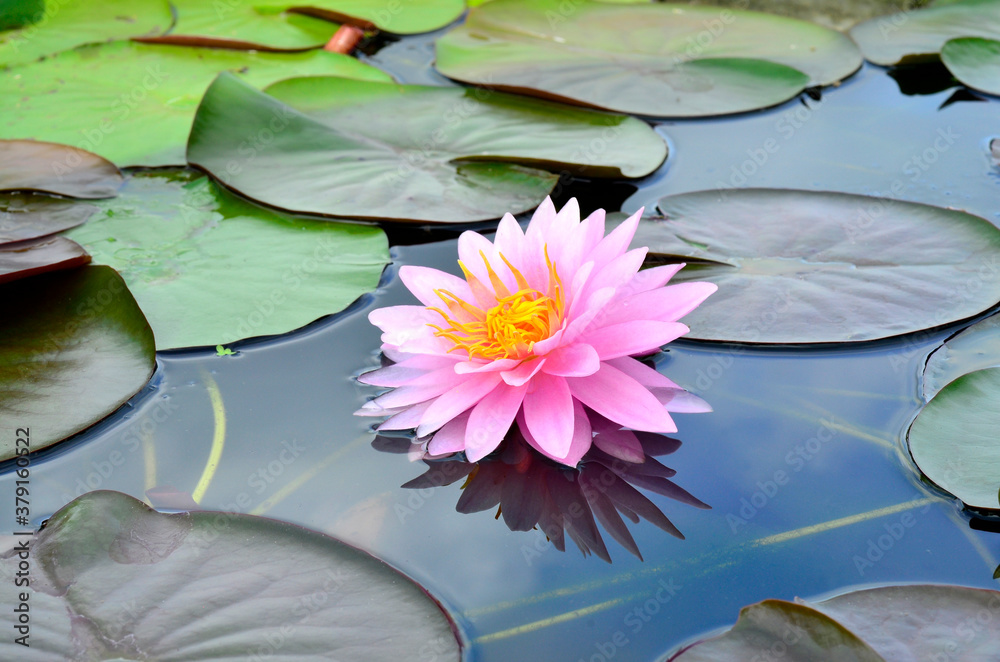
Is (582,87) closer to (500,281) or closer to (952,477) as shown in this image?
(500,281)

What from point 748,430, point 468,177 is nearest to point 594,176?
point 468,177

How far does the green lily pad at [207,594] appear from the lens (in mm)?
1077

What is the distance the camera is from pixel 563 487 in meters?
1.38

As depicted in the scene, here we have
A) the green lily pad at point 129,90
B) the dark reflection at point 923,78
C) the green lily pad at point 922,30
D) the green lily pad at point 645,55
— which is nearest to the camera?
the green lily pad at point 129,90

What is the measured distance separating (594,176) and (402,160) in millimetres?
630

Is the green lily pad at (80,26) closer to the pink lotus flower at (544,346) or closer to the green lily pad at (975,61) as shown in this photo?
the pink lotus flower at (544,346)

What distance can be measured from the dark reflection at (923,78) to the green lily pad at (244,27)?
98.0 inches

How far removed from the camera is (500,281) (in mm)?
1472

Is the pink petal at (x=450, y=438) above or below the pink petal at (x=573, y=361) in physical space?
below

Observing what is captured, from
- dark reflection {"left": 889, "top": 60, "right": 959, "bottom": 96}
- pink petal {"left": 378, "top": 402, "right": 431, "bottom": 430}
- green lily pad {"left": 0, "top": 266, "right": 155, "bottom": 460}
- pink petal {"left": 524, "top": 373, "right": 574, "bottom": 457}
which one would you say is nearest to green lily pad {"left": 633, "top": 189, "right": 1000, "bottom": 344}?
pink petal {"left": 524, "top": 373, "right": 574, "bottom": 457}

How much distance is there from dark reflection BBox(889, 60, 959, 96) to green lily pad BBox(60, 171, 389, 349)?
221 centimetres

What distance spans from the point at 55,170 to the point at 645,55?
2225 mm

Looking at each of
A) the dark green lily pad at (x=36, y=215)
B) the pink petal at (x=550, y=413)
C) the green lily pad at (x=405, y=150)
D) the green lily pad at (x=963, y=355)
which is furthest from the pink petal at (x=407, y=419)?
the dark green lily pad at (x=36, y=215)

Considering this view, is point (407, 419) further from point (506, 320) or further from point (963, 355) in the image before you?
point (963, 355)
